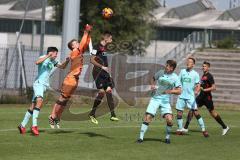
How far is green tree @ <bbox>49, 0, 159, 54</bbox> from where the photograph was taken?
54312mm

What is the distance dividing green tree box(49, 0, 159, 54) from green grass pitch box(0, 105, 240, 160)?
31.3 metres

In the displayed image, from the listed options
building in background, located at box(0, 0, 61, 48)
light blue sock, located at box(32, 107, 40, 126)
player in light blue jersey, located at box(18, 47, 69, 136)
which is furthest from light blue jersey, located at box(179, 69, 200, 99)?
building in background, located at box(0, 0, 61, 48)

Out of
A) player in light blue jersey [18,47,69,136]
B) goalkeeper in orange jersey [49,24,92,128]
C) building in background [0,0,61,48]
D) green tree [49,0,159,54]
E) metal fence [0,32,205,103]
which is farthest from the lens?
building in background [0,0,61,48]

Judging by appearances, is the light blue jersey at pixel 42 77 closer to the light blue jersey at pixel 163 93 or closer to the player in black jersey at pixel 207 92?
the light blue jersey at pixel 163 93

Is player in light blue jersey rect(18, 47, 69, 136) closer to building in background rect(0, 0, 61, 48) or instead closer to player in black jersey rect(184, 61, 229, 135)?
player in black jersey rect(184, 61, 229, 135)

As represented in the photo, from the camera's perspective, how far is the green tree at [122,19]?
54312mm

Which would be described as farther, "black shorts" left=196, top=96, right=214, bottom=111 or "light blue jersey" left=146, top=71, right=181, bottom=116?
"black shorts" left=196, top=96, right=214, bottom=111

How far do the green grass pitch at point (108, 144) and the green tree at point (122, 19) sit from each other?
31297mm

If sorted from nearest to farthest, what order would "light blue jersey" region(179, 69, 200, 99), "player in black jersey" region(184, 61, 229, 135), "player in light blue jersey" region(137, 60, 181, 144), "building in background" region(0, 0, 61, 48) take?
"player in light blue jersey" region(137, 60, 181, 144), "light blue jersey" region(179, 69, 200, 99), "player in black jersey" region(184, 61, 229, 135), "building in background" region(0, 0, 61, 48)

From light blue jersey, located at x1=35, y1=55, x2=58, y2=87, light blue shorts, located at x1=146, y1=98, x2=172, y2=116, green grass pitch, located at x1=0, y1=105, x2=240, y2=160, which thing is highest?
light blue jersey, located at x1=35, y1=55, x2=58, y2=87

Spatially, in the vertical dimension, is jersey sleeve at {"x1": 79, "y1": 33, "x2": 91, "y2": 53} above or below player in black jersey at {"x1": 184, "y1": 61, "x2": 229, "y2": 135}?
above

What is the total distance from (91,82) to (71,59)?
1770cm

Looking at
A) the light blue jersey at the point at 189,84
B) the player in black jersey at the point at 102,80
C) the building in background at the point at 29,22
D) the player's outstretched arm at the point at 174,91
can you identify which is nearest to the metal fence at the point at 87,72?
the player in black jersey at the point at 102,80

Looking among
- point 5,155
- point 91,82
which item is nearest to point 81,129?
point 5,155
